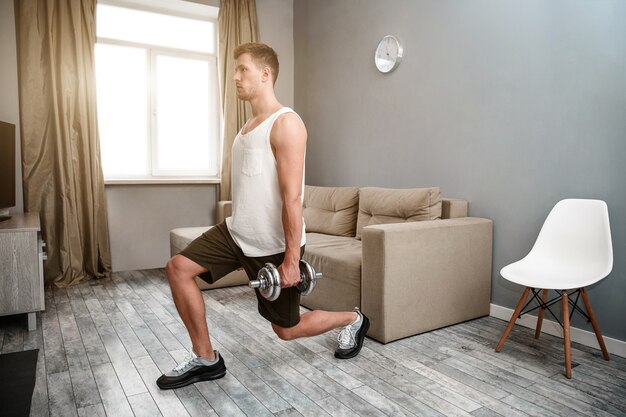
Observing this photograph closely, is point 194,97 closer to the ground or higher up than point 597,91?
higher up

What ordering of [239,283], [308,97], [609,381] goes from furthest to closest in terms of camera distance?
[308,97]
[239,283]
[609,381]

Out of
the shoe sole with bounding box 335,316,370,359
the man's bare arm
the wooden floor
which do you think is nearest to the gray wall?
the wooden floor

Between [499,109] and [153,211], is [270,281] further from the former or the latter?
[153,211]

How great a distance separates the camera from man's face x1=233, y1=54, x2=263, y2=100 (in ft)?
6.09

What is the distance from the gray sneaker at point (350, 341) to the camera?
2330 millimetres

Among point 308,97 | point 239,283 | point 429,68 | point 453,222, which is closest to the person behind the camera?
point 453,222

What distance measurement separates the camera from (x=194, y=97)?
4.78 m

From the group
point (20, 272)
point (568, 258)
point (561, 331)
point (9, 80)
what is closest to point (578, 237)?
point (568, 258)

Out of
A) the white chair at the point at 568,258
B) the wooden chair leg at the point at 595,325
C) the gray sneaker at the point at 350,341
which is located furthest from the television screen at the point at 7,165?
the wooden chair leg at the point at 595,325

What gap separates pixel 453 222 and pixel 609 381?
1.10m

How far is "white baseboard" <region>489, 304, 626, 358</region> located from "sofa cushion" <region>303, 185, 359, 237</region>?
1.20 m

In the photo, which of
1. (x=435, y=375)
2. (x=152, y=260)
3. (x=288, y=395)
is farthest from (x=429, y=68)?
(x=152, y=260)

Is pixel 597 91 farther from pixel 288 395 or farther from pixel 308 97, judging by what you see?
pixel 308 97

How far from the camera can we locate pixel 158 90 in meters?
4.58
